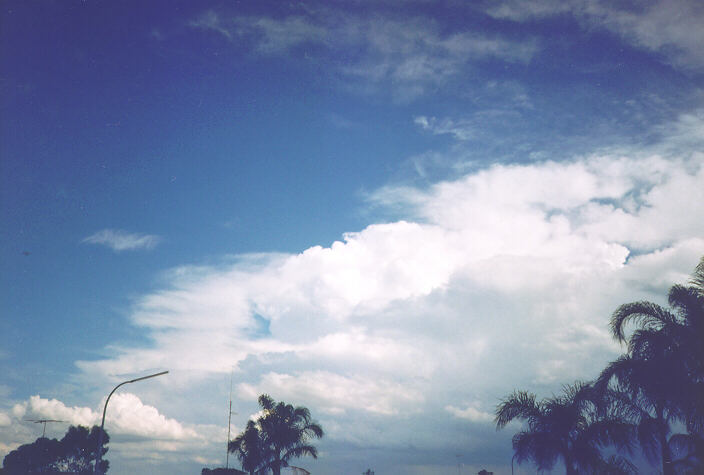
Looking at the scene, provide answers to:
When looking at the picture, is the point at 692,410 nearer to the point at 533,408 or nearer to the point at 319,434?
the point at 533,408

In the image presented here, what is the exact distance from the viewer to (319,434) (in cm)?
4647

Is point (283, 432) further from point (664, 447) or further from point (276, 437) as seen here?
point (664, 447)

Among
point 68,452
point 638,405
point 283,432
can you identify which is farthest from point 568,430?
point 68,452

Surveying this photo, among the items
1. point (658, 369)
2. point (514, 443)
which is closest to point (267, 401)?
point (514, 443)

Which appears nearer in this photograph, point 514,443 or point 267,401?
point 514,443

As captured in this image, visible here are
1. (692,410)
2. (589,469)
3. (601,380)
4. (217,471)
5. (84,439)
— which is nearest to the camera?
(692,410)

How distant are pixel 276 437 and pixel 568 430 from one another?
27513mm

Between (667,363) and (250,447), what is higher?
(667,363)

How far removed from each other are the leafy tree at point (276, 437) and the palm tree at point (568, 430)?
24113mm

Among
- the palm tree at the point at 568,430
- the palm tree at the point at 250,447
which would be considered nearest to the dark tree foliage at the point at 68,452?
the palm tree at the point at 250,447

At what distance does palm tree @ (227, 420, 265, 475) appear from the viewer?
4769cm

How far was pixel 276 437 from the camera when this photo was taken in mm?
45156

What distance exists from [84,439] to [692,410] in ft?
301

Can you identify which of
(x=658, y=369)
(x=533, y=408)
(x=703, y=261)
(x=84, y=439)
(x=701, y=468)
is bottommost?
(x=84, y=439)
